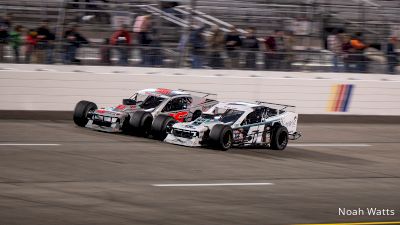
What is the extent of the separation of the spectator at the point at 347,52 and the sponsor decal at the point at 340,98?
0.79 metres

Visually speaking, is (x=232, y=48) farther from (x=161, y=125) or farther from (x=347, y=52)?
(x=161, y=125)

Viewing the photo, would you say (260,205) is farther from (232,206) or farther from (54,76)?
(54,76)

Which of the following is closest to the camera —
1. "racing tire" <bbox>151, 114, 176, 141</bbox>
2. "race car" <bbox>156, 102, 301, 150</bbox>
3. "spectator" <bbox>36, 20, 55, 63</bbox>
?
"race car" <bbox>156, 102, 301, 150</bbox>

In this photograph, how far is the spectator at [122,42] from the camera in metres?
23.3

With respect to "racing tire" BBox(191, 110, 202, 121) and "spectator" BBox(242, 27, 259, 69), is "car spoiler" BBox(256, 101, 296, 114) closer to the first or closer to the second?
"racing tire" BBox(191, 110, 202, 121)

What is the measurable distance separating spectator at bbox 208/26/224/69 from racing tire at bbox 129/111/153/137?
5.19m

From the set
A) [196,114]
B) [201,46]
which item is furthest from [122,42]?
[196,114]

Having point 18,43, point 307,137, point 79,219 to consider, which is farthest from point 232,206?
point 18,43

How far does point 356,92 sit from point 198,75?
16.2 feet

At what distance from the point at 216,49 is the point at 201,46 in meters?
0.46

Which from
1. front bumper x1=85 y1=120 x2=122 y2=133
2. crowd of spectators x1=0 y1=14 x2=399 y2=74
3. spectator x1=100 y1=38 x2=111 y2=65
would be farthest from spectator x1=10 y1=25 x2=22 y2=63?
front bumper x1=85 y1=120 x2=122 y2=133

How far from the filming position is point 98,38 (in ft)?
75.8

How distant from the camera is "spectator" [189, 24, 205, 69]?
79.0 ft

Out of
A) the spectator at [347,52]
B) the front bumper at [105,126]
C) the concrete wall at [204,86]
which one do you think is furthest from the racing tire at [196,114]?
the spectator at [347,52]
